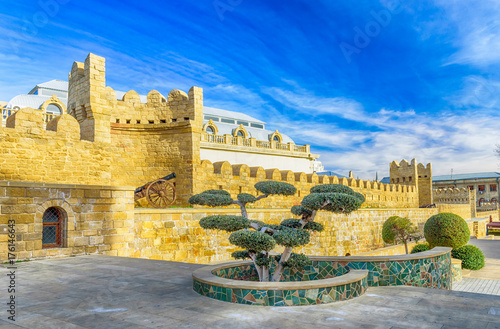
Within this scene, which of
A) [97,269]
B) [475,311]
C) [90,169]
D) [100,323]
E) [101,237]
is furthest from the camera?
[90,169]

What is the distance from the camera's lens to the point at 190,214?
39.5 ft

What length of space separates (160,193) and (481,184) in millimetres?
70393

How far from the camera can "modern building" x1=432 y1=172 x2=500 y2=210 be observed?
6700 cm

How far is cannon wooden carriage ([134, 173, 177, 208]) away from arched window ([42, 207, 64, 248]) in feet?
15.9

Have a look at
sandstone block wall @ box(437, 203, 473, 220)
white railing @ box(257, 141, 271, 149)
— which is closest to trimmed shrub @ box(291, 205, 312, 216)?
white railing @ box(257, 141, 271, 149)

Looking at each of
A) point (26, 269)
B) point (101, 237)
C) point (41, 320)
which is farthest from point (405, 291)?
point (101, 237)

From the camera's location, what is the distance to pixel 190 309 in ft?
14.5

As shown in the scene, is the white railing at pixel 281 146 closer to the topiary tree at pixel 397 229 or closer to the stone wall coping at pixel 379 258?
the topiary tree at pixel 397 229

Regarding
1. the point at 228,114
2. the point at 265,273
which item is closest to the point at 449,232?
the point at 265,273

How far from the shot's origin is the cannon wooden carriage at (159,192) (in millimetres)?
13859

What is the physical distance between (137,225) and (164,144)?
18.3 ft

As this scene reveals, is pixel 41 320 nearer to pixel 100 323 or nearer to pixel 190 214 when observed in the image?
pixel 100 323

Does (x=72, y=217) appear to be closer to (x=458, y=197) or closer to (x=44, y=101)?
(x=44, y=101)

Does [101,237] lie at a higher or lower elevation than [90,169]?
lower
